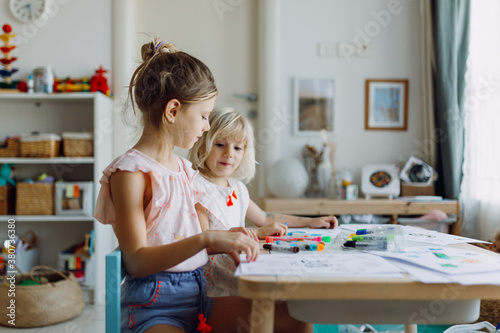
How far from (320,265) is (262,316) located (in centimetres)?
15

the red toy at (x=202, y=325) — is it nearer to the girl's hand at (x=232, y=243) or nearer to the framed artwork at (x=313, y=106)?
the girl's hand at (x=232, y=243)

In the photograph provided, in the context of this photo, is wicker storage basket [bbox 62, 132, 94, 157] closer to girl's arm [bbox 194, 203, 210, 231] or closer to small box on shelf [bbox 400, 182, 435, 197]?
girl's arm [bbox 194, 203, 210, 231]

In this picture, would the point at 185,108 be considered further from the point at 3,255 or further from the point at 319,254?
the point at 3,255

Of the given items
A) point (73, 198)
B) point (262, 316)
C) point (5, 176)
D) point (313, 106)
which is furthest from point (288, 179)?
point (262, 316)

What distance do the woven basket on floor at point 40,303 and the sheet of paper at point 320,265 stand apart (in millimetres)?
2040

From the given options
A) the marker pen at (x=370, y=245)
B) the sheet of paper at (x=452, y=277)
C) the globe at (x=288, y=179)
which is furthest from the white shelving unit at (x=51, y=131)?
the sheet of paper at (x=452, y=277)

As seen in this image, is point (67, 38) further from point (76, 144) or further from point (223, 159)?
point (223, 159)

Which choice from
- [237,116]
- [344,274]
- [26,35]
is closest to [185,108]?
[237,116]

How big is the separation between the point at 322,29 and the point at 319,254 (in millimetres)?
2674

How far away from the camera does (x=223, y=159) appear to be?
1.58 m

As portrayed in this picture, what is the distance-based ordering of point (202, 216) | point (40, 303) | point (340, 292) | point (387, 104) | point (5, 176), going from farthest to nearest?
1. point (387, 104)
2. point (5, 176)
3. point (40, 303)
4. point (202, 216)
5. point (340, 292)

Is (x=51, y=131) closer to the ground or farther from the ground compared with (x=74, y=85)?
closer to the ground

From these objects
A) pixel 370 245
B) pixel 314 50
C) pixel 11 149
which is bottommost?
pixel 370 245

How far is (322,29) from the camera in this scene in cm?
334
